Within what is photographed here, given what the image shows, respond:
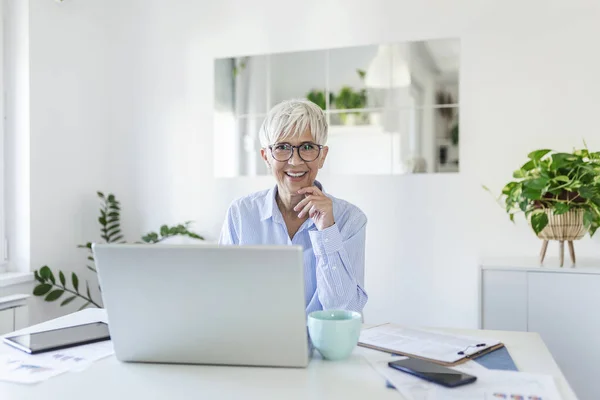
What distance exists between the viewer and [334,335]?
4.22 feet

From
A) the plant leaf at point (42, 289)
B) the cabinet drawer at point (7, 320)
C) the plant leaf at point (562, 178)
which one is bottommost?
the cabinet drawer at point (7, 320)

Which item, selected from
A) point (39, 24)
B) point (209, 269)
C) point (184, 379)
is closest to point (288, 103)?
point (209, 269)

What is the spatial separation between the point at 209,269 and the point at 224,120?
2.45 meters

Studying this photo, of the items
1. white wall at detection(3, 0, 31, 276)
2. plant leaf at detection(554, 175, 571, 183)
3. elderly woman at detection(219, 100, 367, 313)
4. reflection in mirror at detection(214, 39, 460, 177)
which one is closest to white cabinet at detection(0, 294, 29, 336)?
white wall at detection(3, 0, 31, 276)

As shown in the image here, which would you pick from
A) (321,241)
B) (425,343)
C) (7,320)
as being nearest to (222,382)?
(425,343)

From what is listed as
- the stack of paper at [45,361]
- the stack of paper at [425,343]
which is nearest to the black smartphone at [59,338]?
the stack of paper at [45,361]

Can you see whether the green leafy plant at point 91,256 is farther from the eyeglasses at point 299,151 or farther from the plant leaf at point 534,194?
the plant leaf at point 534,194

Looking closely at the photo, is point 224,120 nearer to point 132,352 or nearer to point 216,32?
point 216,32

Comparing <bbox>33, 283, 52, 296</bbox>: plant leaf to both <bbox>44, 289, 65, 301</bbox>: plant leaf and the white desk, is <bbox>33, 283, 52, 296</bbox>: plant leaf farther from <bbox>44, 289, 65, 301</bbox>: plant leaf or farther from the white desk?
the white desk

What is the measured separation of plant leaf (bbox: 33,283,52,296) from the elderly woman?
165cm

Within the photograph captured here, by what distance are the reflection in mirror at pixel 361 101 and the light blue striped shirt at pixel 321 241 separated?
3.87 ft

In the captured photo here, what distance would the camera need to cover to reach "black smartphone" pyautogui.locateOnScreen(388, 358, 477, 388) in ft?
3.74

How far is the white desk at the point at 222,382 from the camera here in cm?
109

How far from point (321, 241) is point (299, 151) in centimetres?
35
